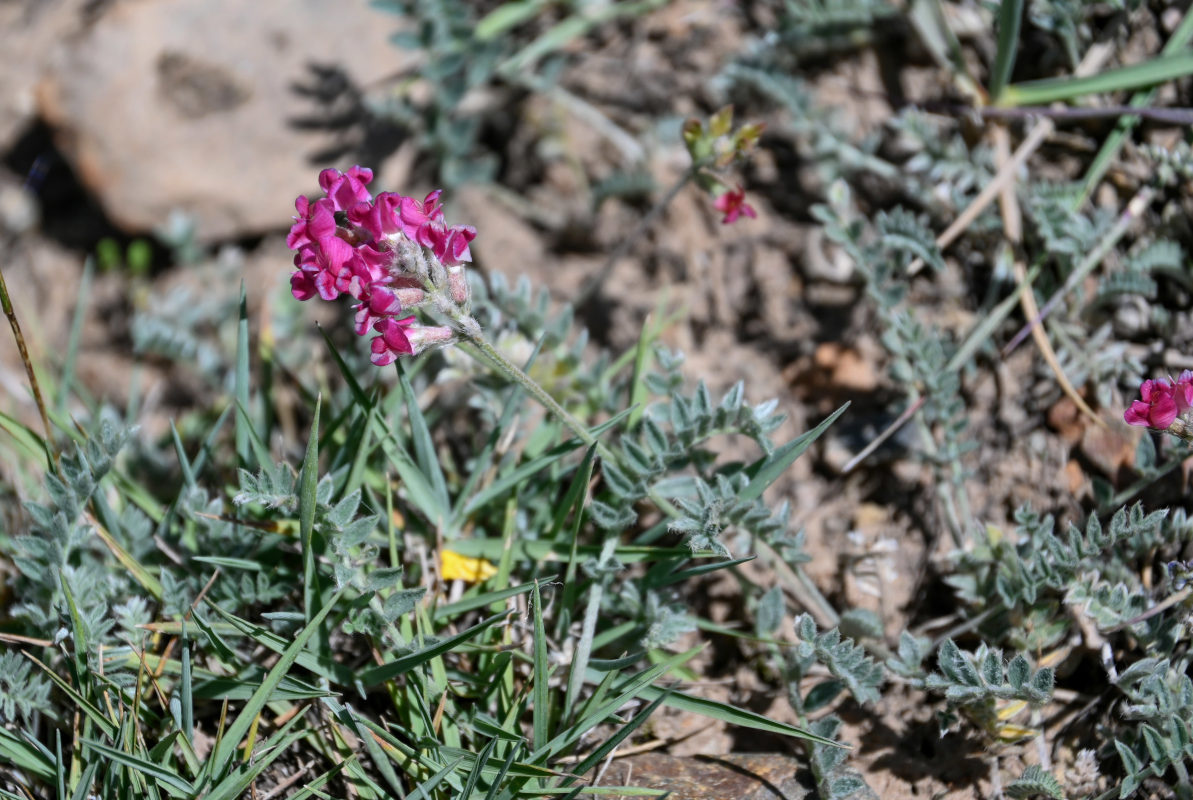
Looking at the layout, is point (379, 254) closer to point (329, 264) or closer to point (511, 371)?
point (329, 264)

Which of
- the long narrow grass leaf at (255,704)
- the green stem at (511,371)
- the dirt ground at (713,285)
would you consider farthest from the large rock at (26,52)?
the long narrow grass leaf at (255,704)

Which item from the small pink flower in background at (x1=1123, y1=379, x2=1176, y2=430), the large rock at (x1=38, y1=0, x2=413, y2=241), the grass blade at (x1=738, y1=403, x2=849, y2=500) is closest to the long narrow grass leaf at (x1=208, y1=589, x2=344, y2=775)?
the grass blade at (x1=738, y1=403, x2=849, y2=500)

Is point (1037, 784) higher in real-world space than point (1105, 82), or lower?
lower

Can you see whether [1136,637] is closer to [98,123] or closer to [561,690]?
[561,690]

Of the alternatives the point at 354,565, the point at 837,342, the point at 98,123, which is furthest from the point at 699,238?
the point at 98,123

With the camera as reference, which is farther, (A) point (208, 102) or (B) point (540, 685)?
(A) point (208, 102)

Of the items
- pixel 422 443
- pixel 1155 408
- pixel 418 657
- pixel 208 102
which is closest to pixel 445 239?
pixel 422 443

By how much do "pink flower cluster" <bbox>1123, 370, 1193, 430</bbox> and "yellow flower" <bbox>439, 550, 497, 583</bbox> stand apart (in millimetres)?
1730

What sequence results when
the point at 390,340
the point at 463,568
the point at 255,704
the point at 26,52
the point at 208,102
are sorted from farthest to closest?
the point at 26,52, the point at 208,102, the point at 463,568, the point at 255,704, the point at 390,340

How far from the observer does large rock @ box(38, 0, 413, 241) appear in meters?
4.02

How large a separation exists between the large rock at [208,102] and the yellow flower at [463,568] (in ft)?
6.98

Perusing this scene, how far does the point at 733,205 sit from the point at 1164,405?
1.33 m

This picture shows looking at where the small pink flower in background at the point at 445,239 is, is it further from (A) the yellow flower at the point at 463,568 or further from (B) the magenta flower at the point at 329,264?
(A) the yellow flower at the point at 463,568

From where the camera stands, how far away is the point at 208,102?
13.4 feet
